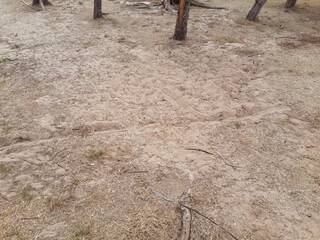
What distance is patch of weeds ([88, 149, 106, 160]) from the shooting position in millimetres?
3389

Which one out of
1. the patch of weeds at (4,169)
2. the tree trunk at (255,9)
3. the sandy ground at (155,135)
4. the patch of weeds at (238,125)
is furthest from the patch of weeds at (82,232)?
the tree trunk at (255,9)

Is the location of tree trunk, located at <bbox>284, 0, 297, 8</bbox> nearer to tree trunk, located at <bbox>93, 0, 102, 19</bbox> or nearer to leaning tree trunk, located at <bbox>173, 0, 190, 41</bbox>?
leaning tree trunk, located at <bbox>173, 0, 190, 41</bbox>

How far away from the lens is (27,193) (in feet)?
9.41

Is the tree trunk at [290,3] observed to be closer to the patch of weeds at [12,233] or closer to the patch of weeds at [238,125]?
the patch of weeds at [238,125]

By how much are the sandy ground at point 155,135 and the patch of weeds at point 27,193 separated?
16 millimetres

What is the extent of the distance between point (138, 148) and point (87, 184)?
915 millimetres

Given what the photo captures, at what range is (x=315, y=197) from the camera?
291cm

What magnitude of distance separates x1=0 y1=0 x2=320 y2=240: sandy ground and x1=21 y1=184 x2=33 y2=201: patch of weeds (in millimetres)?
16

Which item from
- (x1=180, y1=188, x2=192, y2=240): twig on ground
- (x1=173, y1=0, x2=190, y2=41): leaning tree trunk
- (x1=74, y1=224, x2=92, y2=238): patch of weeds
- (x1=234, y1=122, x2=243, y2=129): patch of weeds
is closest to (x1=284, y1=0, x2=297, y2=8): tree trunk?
(x1=173, y1=0, x2=190, y2=41): leaning tree trunk

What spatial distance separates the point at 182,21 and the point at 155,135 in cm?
435

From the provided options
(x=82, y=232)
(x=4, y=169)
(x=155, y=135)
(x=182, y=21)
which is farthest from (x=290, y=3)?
(x=4, y=169)

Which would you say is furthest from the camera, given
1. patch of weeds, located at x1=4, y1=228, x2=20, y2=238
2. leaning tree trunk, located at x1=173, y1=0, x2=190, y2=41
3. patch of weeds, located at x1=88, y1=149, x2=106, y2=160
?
leaning tree trunk, located at x1=173, y1=0, x2=190, y2=41

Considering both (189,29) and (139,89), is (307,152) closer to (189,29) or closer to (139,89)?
(139,89)

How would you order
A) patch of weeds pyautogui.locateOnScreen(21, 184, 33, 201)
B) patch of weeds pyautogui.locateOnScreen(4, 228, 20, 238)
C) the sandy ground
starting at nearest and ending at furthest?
1. patch of weeds pyautogui.locateOnScreen(4, 228, 20, 238)
2. the sandy ground
3. patch of weeds pyautogui.locateOnScreen(21, 184, 33, 201)
